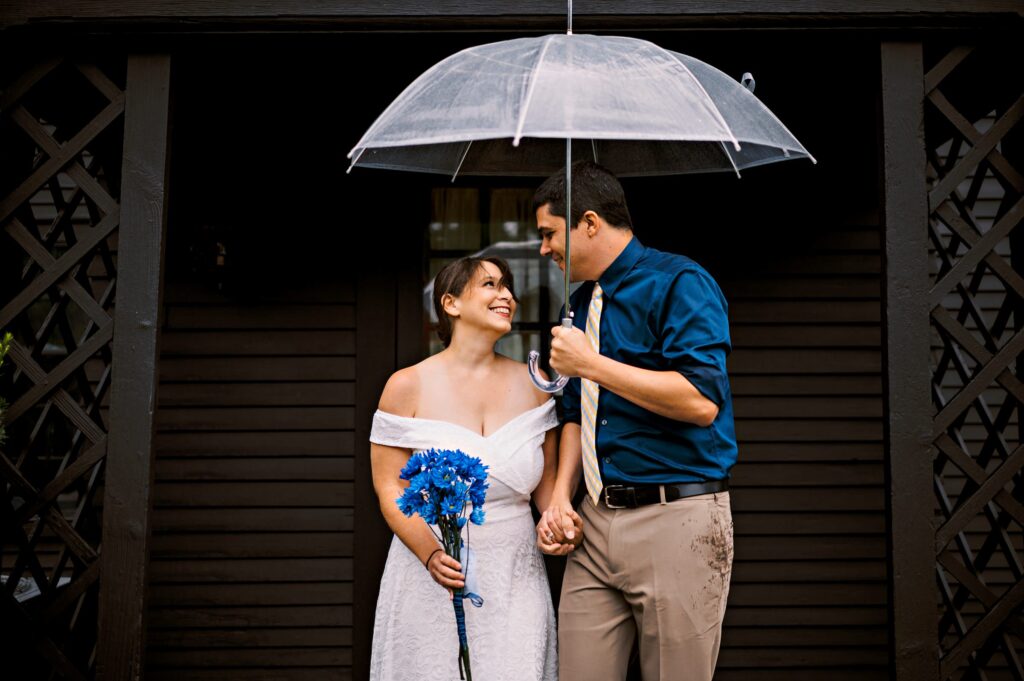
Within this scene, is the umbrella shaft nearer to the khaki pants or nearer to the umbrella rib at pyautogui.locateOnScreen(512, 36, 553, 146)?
the umbrella rib at pyautogui.locateOnScreen(512, 36, 553, 146)

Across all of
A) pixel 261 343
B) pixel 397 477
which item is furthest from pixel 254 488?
pixel 397 477

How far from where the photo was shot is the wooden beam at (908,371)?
2.79 meters

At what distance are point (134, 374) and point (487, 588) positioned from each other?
1375mm

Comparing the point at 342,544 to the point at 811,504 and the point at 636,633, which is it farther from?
the point at 811,504

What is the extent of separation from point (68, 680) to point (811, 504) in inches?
135

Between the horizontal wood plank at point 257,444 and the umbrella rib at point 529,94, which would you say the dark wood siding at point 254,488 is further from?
the umbrella rib at point 529,94

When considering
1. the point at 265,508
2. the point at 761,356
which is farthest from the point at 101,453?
the point at 761,356

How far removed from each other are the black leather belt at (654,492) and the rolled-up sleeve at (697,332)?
0.26 m

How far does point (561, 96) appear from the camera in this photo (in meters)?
2.23

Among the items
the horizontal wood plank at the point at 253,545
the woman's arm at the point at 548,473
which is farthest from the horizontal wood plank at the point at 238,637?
the woman's arm at the point at 548,473

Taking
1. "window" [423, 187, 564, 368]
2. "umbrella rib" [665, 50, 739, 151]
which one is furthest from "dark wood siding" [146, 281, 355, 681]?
"umbrella rib" [665, 50, 739, 151]

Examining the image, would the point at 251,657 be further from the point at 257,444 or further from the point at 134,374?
the point at 134,374

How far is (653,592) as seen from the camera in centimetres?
242

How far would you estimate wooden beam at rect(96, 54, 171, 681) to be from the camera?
110 inches
